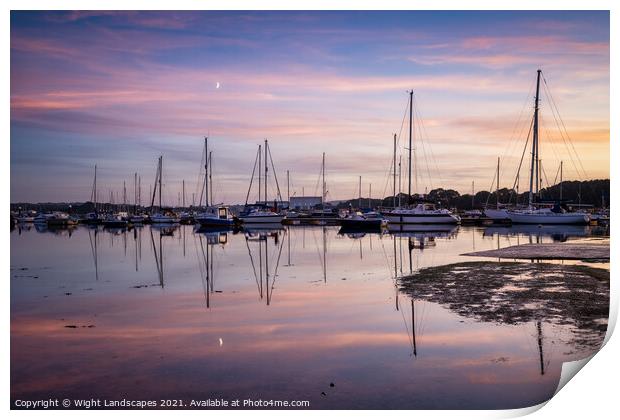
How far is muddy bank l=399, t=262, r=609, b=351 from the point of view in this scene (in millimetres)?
10828

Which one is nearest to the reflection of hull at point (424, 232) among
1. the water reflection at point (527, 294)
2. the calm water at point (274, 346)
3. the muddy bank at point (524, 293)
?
the muddy bank at point (524, 293)

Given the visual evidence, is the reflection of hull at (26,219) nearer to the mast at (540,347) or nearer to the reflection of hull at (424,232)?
the reflection of hull at (424,232)

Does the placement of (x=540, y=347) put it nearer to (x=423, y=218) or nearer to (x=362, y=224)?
(x=362, y=224)

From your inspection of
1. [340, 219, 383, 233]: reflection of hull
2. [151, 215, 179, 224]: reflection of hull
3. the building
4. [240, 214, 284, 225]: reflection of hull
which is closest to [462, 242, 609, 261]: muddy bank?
[340, 219, 383, 233]: reflection of hull

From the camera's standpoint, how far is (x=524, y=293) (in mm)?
13555

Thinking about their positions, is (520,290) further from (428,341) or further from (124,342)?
(124,342)

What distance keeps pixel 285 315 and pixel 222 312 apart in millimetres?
1414

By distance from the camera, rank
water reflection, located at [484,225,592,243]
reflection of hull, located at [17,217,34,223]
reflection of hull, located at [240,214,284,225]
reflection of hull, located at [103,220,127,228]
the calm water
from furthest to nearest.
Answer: reflection of hull, located at [17,217,34,223] < reflection of hull, located at [103,220,127,228] < reflection of hull, located at [240,214,284,225] < water reflection, located at [484,225,592,243] < the calm water

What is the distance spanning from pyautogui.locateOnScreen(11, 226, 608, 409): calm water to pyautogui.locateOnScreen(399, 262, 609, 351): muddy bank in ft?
1.32

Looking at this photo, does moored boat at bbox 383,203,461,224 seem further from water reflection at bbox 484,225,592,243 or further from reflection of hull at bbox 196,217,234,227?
reflection of hull at bbox 196,217,234,227

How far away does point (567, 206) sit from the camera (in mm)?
56125
